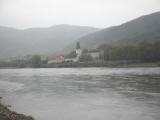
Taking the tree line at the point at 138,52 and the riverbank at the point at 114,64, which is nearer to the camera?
the riverbank at the point at 114,64

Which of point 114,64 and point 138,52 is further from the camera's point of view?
point 114,64

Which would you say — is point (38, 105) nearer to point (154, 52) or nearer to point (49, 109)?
point (49, 109)

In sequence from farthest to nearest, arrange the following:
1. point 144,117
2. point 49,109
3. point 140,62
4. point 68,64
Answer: point 68,64
point 140,62
point 49,109
point 144,117

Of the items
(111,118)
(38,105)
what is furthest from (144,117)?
(38,105)

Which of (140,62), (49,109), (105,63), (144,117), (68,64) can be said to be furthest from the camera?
(68,64)

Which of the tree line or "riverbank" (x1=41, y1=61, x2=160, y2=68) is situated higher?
the tree line

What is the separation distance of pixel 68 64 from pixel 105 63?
36.4m

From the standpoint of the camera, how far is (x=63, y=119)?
2639 cm

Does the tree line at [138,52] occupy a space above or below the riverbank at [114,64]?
above

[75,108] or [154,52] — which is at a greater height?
[154,52]

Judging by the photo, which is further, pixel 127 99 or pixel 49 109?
pixel 127 99

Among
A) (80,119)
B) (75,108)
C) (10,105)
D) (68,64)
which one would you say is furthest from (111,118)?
(68,64)

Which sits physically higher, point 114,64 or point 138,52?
point 138,52

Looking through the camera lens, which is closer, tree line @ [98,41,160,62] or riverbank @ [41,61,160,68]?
riverbank @ [41,61,160,68]
